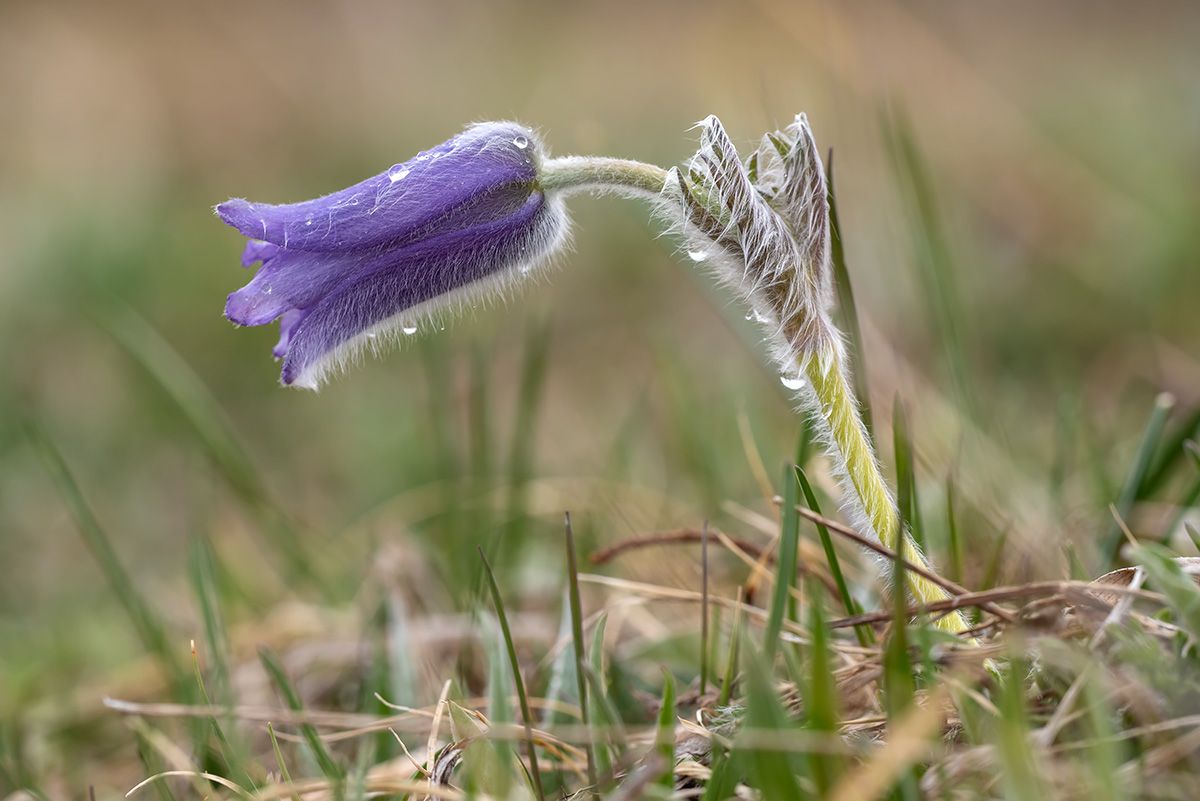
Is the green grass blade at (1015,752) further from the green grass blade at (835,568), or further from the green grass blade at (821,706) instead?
the green grass blade at (835,568)

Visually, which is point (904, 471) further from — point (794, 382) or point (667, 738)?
point (667, 738)

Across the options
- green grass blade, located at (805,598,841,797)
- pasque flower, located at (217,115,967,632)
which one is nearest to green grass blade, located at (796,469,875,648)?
pasque flower, located at (217,115,967,632)

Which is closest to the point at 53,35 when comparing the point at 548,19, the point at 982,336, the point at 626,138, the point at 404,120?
the point at 404,120

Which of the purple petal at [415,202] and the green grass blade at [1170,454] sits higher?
the purple petal at [415,202]

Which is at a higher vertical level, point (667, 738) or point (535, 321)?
point (535, 321)

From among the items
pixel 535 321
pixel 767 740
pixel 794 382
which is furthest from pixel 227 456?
pixel 767 740

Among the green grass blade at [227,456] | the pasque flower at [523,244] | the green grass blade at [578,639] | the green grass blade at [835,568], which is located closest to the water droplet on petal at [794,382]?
the pasque flower at [523,244]
